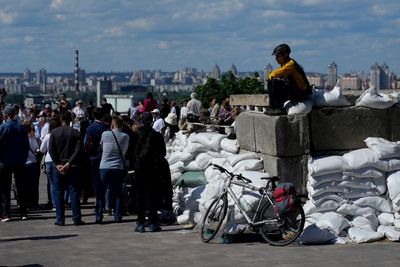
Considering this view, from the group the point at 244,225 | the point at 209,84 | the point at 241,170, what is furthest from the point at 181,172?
the point at 209,84

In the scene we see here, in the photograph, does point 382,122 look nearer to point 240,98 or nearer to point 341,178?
point 341,178

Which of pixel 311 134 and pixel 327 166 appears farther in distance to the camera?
pixel 311 134

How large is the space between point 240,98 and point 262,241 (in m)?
8.63

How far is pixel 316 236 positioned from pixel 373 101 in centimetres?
234

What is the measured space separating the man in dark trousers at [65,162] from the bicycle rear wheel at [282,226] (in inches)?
144

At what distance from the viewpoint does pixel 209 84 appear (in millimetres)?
43125

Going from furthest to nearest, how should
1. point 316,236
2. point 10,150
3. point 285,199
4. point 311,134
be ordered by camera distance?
point 10,150, point 311,134, point 316,236, point 285,199

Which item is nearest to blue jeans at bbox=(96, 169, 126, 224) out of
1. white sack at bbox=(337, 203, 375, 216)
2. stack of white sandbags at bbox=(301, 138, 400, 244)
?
stack of white sandbags at bbox=(301, 138, 400, 244)

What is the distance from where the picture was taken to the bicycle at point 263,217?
37.7 feet

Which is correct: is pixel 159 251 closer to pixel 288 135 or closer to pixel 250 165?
pixel 250 165

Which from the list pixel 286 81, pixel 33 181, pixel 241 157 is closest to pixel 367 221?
pixel 241 157

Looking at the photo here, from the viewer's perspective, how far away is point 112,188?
14234mm

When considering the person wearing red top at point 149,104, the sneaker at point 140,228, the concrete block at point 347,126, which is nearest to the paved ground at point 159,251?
the sneaker at point 140,228

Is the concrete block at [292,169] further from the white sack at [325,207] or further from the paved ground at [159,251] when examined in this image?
the paved ground at [159,251]
